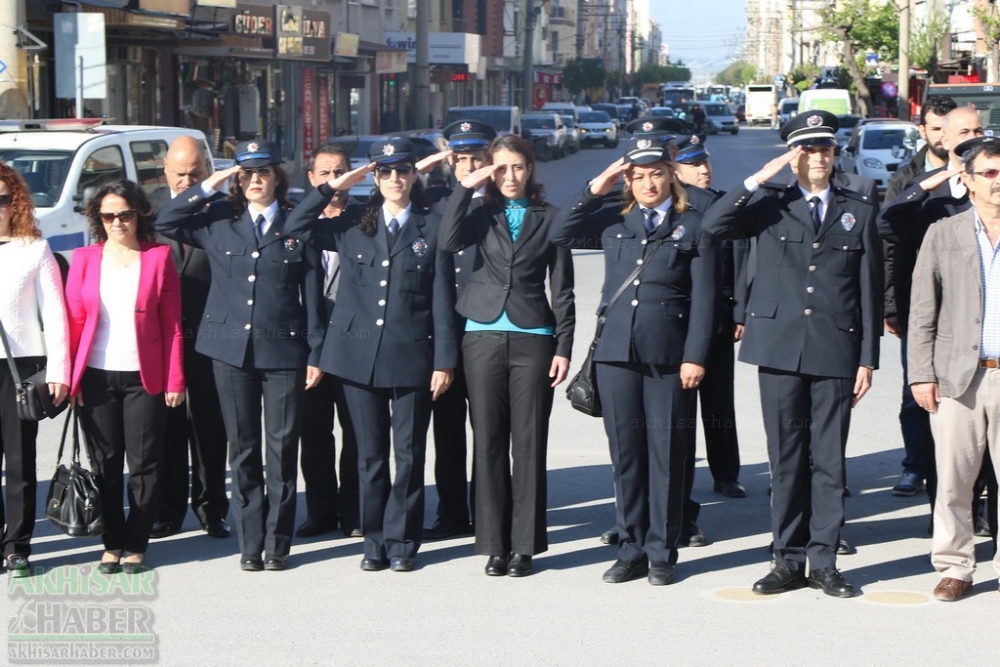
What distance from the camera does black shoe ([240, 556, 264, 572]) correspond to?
679 cm

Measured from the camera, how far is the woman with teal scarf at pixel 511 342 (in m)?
6.71

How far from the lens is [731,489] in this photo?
325 inches

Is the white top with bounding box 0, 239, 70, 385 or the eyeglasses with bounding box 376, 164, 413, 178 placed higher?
the eyeglasses with bounding box 376, 164, 413, 178

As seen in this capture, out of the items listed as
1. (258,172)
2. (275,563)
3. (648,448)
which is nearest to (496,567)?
(648,448)

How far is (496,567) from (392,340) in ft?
3.90

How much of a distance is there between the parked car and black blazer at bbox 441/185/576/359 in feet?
174

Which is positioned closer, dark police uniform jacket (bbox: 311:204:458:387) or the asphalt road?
the asphalt road

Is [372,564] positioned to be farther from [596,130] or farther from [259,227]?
[596,130]

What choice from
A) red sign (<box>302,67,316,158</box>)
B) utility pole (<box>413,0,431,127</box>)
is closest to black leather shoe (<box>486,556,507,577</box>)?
utility pole (<box>413,0,431,127</box>)

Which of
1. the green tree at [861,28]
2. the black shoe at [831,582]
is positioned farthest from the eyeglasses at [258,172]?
the green tree at [861,28]

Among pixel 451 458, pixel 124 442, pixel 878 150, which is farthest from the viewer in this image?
pixel 878 150

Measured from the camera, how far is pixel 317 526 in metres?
7.49

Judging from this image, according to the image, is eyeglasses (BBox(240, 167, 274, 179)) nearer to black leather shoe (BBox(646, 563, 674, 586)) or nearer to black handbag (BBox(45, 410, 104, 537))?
black handbag (BBox(45, 410, 104, 537))

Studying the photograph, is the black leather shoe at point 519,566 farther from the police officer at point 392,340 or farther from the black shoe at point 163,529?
the black shoe at point 163,529
